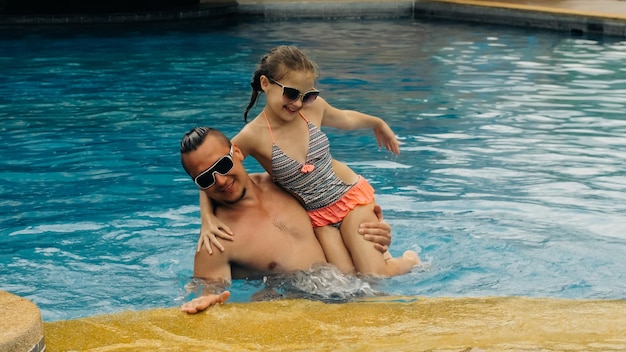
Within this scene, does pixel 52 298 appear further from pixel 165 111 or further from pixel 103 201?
pixel 165 111

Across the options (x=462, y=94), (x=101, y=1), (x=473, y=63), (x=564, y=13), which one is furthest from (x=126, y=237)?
(x=101, y=1)

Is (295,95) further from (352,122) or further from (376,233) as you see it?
(376,233)

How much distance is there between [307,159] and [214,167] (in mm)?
614

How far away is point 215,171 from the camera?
457cm

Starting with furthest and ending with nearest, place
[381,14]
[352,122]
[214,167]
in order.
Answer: [381,14] < [352,122] < [214,167]

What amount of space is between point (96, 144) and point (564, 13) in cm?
1054

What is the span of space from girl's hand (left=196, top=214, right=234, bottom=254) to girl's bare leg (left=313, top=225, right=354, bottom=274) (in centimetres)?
56

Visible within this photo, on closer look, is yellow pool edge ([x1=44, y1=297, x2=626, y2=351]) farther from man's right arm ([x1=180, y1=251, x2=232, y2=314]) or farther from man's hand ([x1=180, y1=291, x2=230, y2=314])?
man's right arm ([x1=180, y1=251, x2=232, y2=314])

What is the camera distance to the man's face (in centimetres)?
457

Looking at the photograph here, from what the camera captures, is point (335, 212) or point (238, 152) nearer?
point (238, 152)

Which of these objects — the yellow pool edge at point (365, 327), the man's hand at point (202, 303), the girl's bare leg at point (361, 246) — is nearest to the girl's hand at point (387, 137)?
the girl's bare leg at point (361, 246)

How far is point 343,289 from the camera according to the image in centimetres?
485

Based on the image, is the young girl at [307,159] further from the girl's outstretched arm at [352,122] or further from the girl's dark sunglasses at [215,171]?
the girl's dark sunglasses at [215,171]

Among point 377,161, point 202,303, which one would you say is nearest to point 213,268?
point 202,303
